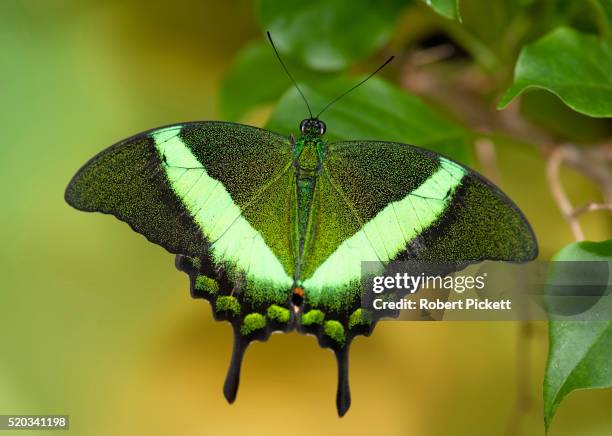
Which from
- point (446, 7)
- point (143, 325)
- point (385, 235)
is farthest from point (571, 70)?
point (143, 325)

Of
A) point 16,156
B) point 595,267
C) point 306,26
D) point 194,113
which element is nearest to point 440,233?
point 595,267

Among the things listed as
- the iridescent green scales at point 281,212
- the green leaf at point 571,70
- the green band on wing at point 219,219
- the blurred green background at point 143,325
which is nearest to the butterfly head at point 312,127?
the iridescent green scales at point 281,212

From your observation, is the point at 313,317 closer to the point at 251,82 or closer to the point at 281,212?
the point at 281,212

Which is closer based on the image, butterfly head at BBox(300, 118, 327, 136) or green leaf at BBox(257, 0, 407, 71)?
butterfly head at BBox(300, 118, 327, 136)

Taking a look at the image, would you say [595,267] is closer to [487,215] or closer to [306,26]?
[487,215]

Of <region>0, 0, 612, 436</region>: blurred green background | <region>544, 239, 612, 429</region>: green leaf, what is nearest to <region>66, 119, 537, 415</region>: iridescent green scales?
<region>544, 239, 612, 429</region>: green leaf

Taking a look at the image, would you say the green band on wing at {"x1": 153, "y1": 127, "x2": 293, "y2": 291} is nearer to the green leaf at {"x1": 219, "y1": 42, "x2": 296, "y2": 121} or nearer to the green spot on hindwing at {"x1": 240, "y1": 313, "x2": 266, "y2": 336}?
the green spot on hindwing at {"x1": 240, "y1": 313, "x2": 266, "y2": 336}
